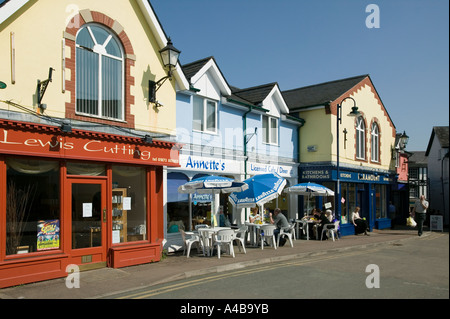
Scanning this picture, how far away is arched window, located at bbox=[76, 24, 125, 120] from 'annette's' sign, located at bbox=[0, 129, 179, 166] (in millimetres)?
931

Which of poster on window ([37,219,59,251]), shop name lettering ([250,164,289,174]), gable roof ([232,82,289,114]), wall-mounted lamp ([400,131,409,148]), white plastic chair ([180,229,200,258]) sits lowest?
white plastic chair ([180,229,200,258])

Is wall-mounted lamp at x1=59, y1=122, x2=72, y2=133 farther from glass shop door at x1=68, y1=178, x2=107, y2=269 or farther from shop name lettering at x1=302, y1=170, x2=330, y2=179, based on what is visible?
shop name lettering at x1=302, y1=170, x2=330, y2=179

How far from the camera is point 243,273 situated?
977 cm

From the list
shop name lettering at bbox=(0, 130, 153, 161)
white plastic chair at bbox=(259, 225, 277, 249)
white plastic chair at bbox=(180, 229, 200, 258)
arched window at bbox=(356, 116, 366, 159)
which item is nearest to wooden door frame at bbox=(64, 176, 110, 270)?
shop name lettering at bbox=(0, 130, 153, 161)

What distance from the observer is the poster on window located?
30.6 feet

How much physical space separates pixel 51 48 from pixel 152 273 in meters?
6.01

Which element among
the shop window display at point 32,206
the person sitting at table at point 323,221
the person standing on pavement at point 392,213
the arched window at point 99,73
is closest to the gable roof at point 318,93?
the person sitting at table at point 323,221

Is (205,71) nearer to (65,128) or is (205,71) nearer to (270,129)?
(270,129)

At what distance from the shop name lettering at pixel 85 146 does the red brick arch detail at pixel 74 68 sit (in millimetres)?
722

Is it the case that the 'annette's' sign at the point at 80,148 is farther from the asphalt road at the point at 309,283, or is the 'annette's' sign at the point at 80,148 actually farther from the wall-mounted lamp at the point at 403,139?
the wall-mounted lamp at the point at 403,139
